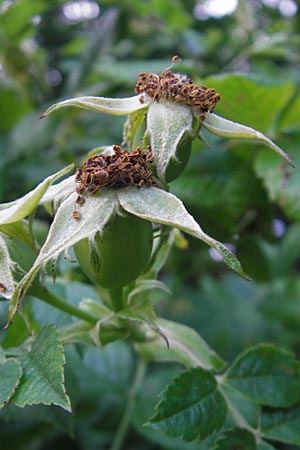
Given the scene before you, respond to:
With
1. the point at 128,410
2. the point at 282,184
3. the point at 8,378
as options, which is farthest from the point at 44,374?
the point at 282,184

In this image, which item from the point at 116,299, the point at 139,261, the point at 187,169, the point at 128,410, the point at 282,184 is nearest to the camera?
the point at 139,261

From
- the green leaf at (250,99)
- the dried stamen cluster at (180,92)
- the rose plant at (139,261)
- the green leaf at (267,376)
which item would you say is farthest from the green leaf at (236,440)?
the green leaf at (250,99)

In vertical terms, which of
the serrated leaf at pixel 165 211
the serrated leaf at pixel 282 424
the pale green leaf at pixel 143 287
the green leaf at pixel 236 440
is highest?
the serrated leaf at pixel 165 211

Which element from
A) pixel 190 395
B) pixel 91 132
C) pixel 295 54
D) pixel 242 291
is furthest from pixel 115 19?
pixel 190 395

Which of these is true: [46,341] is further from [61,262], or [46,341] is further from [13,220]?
[61,262]

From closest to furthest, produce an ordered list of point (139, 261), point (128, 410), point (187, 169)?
point (139, 261) → point (128, 410) → point (187, 169)

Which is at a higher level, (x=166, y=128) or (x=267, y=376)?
(x=166, y=128)

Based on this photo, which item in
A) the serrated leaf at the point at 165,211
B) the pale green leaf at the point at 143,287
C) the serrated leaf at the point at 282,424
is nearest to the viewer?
the serrated leaf at the point at 165,211

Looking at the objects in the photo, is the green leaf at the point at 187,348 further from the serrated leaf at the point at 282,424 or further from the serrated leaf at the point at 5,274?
the serrated leaf at the point at 5,274

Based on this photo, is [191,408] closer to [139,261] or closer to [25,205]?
[139,261]
